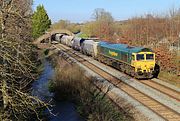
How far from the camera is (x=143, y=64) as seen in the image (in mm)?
29281

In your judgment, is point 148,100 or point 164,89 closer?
point 148,100

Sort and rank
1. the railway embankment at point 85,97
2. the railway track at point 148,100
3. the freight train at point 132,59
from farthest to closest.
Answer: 1. the freight train at point 132,59
2. the railway embankment at point 85,97
3. the railway track at point 148,100

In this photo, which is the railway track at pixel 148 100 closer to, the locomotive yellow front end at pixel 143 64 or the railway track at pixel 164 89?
the railway track at pixel 164 89

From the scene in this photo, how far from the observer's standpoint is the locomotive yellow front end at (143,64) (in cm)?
2908

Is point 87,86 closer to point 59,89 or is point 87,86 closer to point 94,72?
point 59,89

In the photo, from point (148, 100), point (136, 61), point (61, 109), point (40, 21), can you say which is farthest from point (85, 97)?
point (40, 21)

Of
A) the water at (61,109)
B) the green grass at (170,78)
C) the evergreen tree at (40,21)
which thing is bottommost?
the water at (61,109)

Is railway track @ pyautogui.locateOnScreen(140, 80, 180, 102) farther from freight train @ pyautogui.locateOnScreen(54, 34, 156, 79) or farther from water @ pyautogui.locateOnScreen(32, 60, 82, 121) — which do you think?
water @ pyautogui.locateOnScreen(32, 60, 82, 121)

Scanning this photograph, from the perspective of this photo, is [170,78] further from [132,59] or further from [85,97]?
[85,97]

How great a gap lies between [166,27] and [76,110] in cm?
3160

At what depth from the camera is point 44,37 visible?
8588cm

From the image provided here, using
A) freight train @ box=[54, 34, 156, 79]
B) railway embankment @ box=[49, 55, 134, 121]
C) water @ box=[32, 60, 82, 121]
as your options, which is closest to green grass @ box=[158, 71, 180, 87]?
freight train @ box=[54, 34, 156, 79]

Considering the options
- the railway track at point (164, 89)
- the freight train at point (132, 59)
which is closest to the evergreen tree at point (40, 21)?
the freight train at point (132, 59)

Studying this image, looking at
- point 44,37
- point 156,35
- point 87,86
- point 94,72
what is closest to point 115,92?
point 87,86
